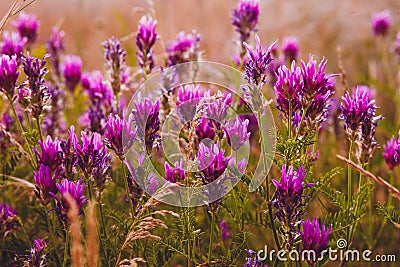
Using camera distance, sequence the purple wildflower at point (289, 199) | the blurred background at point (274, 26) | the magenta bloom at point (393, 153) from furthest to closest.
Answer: the blurred background at point (274, 26) < the magenta bloom at point (393, 153) < the purple wildflower at point (289, 199)

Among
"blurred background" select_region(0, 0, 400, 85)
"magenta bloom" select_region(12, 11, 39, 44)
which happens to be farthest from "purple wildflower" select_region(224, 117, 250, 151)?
"blurred background" select_region(0, 0, 400, 85)

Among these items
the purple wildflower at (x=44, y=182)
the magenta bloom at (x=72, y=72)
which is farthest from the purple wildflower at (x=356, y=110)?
the magenta bloom at (x=72, y=72)

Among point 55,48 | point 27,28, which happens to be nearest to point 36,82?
point 27,28

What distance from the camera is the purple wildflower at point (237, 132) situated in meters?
1.50

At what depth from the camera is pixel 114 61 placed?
6.56ft

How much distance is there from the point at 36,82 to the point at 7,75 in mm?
76

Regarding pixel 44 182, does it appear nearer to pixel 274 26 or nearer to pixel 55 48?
pixel 55 48

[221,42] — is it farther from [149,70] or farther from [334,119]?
[149,70]

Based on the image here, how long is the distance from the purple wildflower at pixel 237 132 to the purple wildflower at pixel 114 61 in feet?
1.97

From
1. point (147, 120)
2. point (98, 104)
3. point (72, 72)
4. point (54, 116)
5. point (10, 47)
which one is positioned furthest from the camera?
point (72, 72)

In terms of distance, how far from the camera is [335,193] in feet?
5.38

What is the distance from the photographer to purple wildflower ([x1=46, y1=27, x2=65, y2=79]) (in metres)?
2.73

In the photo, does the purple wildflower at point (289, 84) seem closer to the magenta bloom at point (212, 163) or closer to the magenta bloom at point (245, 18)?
the magenta bloom at point (212, 163)

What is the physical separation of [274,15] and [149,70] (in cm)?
292
